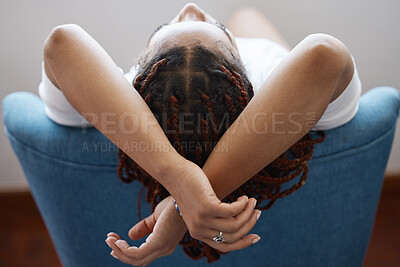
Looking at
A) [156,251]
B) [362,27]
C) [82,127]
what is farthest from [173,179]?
[362,27]

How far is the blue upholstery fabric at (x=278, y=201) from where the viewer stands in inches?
33.6

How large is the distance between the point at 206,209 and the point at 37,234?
1.24 meters

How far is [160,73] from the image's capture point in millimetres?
723

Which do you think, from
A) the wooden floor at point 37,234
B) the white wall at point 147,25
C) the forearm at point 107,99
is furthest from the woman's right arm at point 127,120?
the wooden floor at point 37,234

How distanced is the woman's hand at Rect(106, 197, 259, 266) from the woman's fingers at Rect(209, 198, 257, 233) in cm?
2

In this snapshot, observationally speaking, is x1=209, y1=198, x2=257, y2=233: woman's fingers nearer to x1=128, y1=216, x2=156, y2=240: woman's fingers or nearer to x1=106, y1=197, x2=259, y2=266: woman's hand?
x1=106, y1=197, x2=259, y2=266: woman's hand

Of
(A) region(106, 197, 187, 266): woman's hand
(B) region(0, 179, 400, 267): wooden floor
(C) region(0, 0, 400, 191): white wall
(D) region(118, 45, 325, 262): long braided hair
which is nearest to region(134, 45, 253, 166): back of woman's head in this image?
(D) region(118, 45, 325, 262): long braided hair

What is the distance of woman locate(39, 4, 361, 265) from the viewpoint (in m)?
0.68

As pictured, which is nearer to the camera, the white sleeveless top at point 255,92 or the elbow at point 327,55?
the elbow at point 327,55

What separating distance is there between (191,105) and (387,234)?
121 centimetres

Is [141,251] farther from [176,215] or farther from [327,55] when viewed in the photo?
[327,55]

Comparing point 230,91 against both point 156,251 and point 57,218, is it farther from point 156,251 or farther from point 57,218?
point 57,218

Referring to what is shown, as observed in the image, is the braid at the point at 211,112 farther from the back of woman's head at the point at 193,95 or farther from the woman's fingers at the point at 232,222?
the woman's fingers at the point at 232,222

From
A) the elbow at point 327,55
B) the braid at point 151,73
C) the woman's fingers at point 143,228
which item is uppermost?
the elbow at point 327,55
